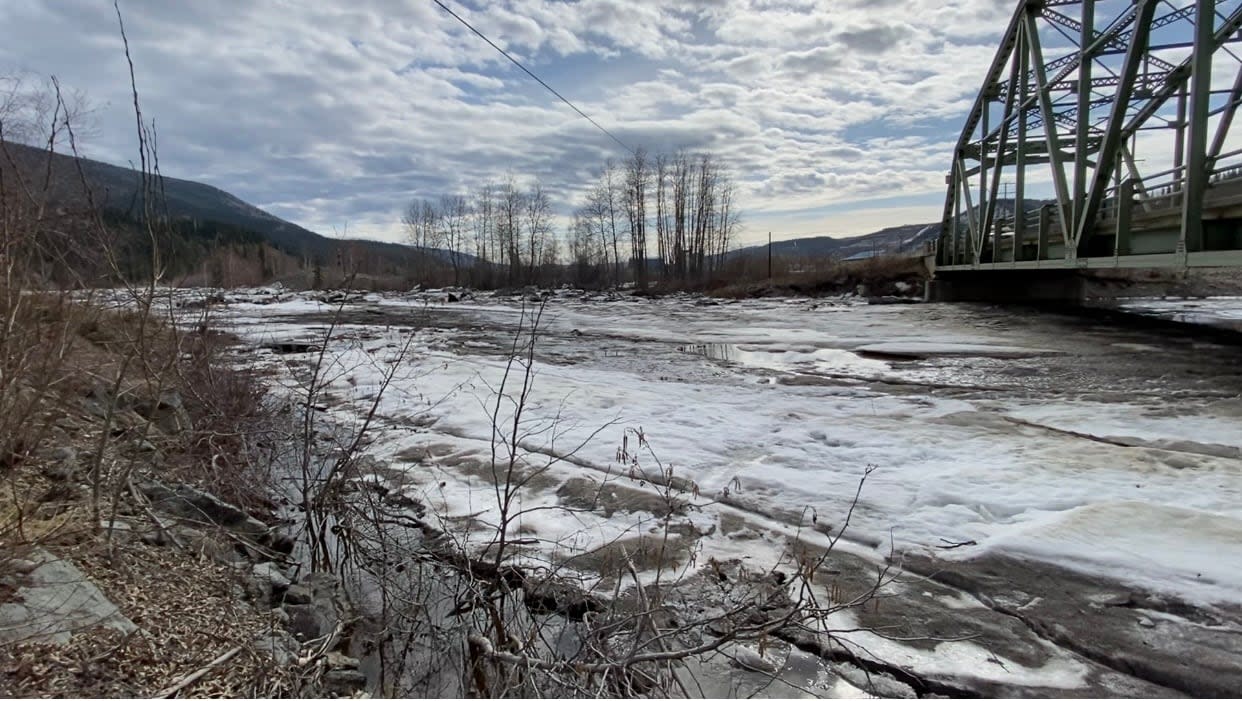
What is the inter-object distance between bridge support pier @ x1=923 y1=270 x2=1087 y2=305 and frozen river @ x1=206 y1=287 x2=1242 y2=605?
16.3 meters

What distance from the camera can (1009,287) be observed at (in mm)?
33781

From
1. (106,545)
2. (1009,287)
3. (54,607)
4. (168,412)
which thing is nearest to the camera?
(54,607)

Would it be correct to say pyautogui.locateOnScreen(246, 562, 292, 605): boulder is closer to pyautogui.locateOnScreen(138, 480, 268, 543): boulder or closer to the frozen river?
pyautogui.locateOnScreen(138, 480, 268, 543): boulder

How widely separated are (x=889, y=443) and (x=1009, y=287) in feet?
105

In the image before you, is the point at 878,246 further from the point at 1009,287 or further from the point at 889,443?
the point at 889,443

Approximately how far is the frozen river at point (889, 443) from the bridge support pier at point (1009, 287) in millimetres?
16256

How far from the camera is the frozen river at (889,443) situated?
16.1 feet

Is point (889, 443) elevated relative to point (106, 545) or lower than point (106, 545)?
lower

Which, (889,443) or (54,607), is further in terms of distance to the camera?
(889,443)

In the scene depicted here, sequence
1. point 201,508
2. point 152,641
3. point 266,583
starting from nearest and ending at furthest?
point 152,641, point 266,583, point 201,508

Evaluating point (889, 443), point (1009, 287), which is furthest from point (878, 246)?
point (889, 443)

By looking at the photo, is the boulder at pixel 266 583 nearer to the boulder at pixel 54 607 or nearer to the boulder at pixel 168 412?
the boulder at pixel 54 607

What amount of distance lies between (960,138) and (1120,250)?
73.6 ft

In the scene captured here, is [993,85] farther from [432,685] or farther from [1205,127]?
[432,685]
